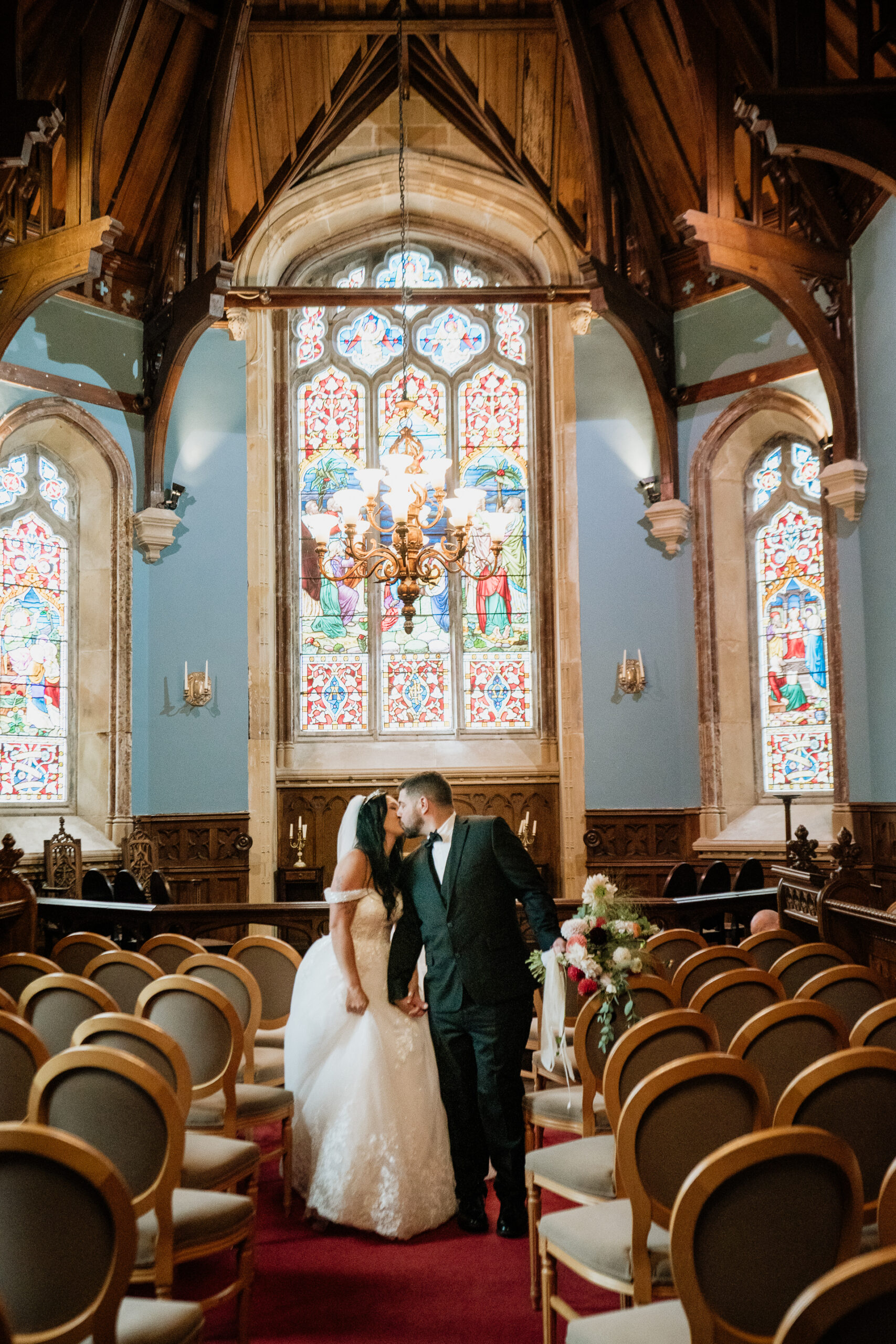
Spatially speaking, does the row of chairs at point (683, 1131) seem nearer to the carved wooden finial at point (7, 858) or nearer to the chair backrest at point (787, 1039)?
the chair backrest at point (787, 1039)

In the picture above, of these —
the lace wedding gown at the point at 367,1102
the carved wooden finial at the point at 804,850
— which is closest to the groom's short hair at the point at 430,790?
the lace wedding gown at the point at 367,1102

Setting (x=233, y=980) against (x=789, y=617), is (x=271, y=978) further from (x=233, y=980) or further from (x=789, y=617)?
(x=789, y=617)

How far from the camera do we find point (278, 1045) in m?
5.03

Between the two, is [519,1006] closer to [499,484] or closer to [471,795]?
[471,795]

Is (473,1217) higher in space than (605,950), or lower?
lower

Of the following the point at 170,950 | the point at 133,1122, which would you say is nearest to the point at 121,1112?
the point at 133,1122

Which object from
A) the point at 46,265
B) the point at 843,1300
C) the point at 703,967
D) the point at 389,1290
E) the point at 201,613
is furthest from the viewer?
the point at 201,613

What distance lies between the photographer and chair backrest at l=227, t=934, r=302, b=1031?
4.99 meters

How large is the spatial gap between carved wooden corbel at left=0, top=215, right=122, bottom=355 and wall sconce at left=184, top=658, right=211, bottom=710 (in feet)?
10.7

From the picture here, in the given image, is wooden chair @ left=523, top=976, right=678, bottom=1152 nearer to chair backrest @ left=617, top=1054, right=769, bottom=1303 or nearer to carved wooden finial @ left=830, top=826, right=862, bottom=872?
chair backrest @ left=617, top=1054, right=769, bottom=1303

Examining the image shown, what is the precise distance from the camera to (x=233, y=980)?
167 inches

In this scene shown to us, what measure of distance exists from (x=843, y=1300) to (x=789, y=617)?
960 centimetres

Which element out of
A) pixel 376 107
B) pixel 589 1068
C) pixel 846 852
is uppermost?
pixel 376 107

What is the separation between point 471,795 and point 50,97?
683 cm
